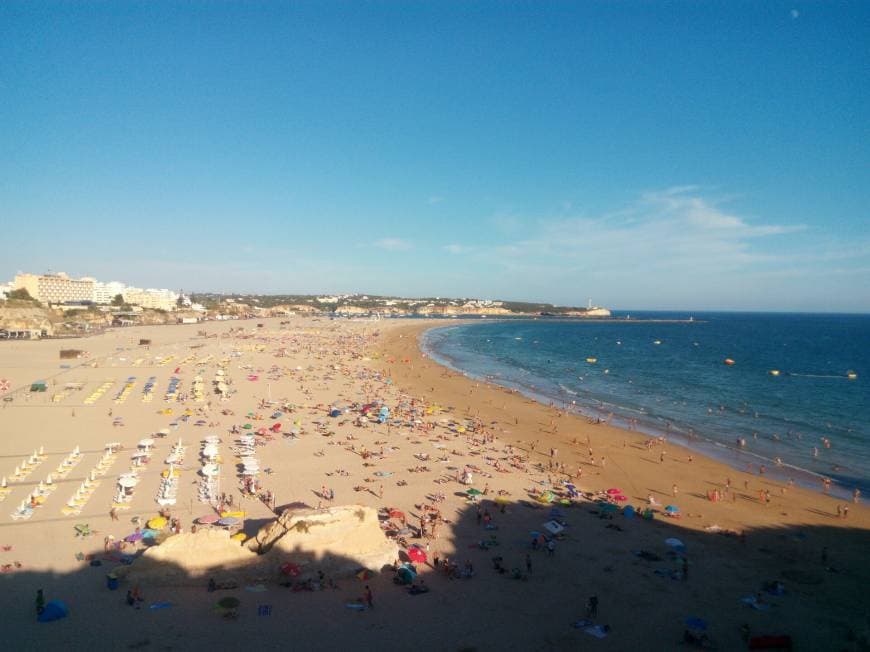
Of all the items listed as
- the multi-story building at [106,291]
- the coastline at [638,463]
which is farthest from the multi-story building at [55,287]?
the coastline at [638,463]

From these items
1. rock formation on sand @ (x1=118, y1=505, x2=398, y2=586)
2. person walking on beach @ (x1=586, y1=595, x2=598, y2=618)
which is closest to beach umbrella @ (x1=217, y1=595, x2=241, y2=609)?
rock formation on sand @ (x1=118, y1=505, x2=398, y2=586)

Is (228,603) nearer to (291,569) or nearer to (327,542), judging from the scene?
(291,569)

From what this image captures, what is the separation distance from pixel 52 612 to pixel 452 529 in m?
9.86

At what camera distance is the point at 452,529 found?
15.6 m

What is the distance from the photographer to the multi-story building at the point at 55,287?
11000 cm

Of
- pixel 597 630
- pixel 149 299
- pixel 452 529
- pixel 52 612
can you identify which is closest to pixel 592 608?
pixel 597 630

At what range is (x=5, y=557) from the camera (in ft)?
41.9

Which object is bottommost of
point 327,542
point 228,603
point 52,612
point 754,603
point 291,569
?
point 754,603

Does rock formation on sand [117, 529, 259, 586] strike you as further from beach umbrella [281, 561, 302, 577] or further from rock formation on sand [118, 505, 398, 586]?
beach umbrella [281, 561, 302, 577]

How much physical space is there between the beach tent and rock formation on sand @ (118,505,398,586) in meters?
1.33

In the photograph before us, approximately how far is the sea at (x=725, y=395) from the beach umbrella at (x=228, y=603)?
71.2ft

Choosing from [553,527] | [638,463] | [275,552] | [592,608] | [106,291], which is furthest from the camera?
[106,291]

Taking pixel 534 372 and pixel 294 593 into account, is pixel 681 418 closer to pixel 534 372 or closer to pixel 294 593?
pixel 534 372

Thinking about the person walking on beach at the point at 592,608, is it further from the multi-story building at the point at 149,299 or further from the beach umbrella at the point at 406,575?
the multi-story building at the point at 149,299
